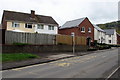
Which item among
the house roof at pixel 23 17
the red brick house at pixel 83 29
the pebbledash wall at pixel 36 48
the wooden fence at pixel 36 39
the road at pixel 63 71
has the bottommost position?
the road at pixel 63 71

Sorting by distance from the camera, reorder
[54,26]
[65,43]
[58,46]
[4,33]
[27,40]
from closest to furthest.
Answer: [4,33], [27,40], [58,46], [65,43], [54,26]

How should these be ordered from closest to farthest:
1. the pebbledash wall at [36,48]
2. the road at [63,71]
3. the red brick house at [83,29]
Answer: the road at [63,71] → the pebbledash wall at [36,48] → the red brick house at [83,29]

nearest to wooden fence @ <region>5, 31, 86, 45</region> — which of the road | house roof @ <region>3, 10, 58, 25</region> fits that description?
the road

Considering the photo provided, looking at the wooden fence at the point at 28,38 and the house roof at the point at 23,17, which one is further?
the house roof at the point at 23,17

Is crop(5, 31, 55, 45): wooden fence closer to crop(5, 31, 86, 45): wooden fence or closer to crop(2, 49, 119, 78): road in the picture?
crop(5, 31, 86, 45): wooden fence

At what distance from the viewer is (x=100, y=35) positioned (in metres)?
57.2

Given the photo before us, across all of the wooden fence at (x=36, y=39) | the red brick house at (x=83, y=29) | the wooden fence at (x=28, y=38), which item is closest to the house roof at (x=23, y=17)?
the red brick house at (x=83, y=29)

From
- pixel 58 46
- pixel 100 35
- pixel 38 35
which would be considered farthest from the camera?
pixel 100 35

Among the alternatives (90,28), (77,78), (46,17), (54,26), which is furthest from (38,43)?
(90,28)

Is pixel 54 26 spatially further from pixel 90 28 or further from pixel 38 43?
pixel 38 43

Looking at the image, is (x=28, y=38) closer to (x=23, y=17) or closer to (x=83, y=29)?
(x=23, y=17)

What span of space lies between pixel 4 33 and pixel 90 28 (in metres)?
29.5

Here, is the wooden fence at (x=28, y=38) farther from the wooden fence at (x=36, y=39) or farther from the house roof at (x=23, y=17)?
the house roof at (x=23, y=17)

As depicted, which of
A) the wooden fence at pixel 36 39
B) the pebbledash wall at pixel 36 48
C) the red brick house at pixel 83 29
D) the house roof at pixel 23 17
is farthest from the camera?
the red brick house at pixel 83 29
